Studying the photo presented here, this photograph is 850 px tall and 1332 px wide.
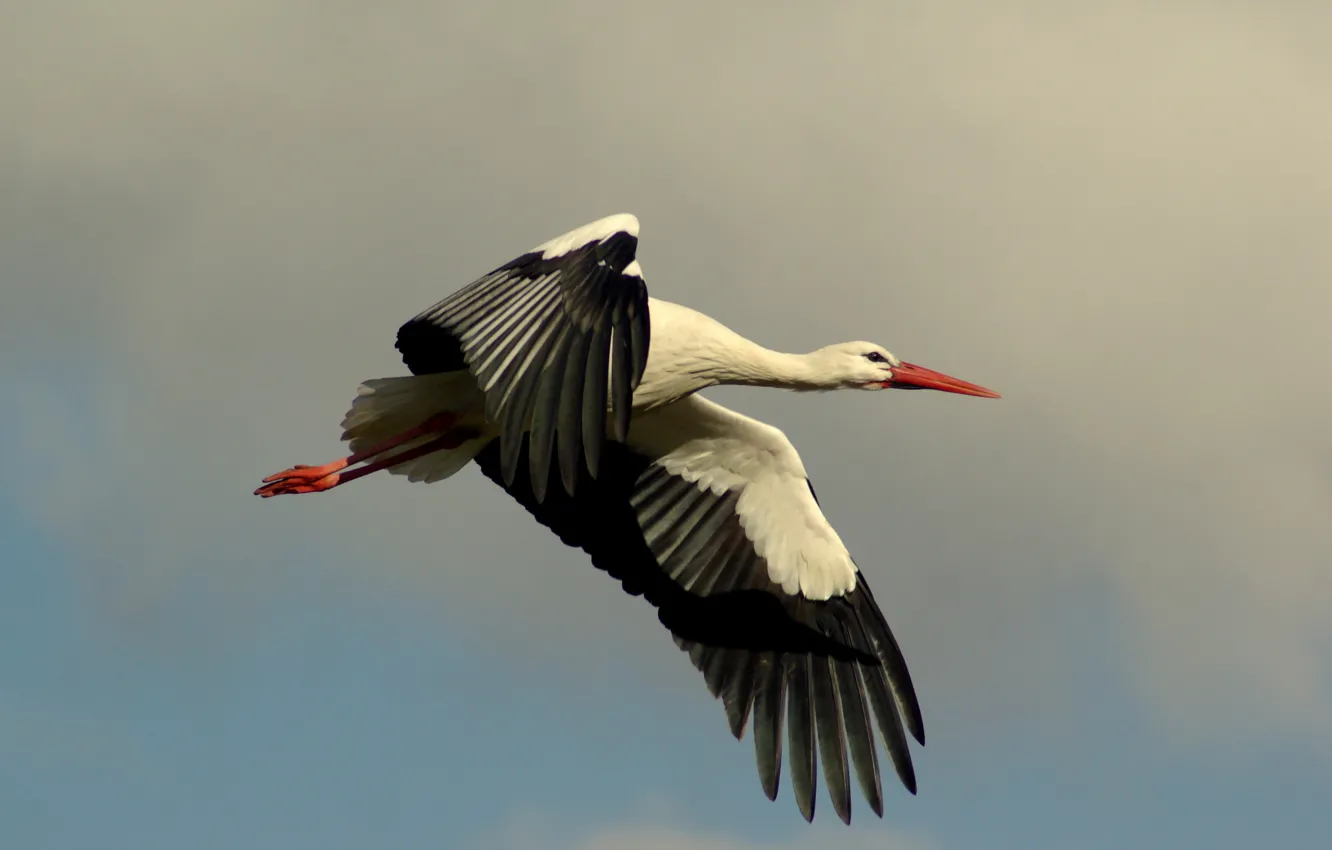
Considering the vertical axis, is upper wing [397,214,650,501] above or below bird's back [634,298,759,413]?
below

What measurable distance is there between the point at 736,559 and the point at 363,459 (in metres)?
2.19

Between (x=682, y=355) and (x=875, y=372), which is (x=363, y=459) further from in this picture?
(x=875, y=372)

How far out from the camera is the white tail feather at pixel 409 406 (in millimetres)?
9727

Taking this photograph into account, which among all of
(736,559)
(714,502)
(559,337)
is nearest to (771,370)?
(714,502)

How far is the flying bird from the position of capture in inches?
373

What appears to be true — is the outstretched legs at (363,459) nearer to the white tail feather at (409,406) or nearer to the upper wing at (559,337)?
the white tail feather at (409,406)

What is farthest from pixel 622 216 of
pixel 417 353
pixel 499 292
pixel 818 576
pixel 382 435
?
pixel 818 576

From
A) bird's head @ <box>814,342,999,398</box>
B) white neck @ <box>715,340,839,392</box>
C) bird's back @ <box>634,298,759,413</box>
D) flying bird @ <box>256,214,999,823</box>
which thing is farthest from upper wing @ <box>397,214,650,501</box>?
bird's head @ <box>814,342,999,398</box>

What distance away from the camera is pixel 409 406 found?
9805mm

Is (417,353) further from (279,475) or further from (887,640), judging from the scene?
(887,640)

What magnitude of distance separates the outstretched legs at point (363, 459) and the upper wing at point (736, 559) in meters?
0.57

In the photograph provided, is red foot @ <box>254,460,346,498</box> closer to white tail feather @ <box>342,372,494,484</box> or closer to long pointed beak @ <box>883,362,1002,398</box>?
white tail feather @ <box>342,372,494,484</box>

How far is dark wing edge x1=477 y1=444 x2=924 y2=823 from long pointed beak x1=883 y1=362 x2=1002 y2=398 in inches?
45.4

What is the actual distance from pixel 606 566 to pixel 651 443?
2.42ft
